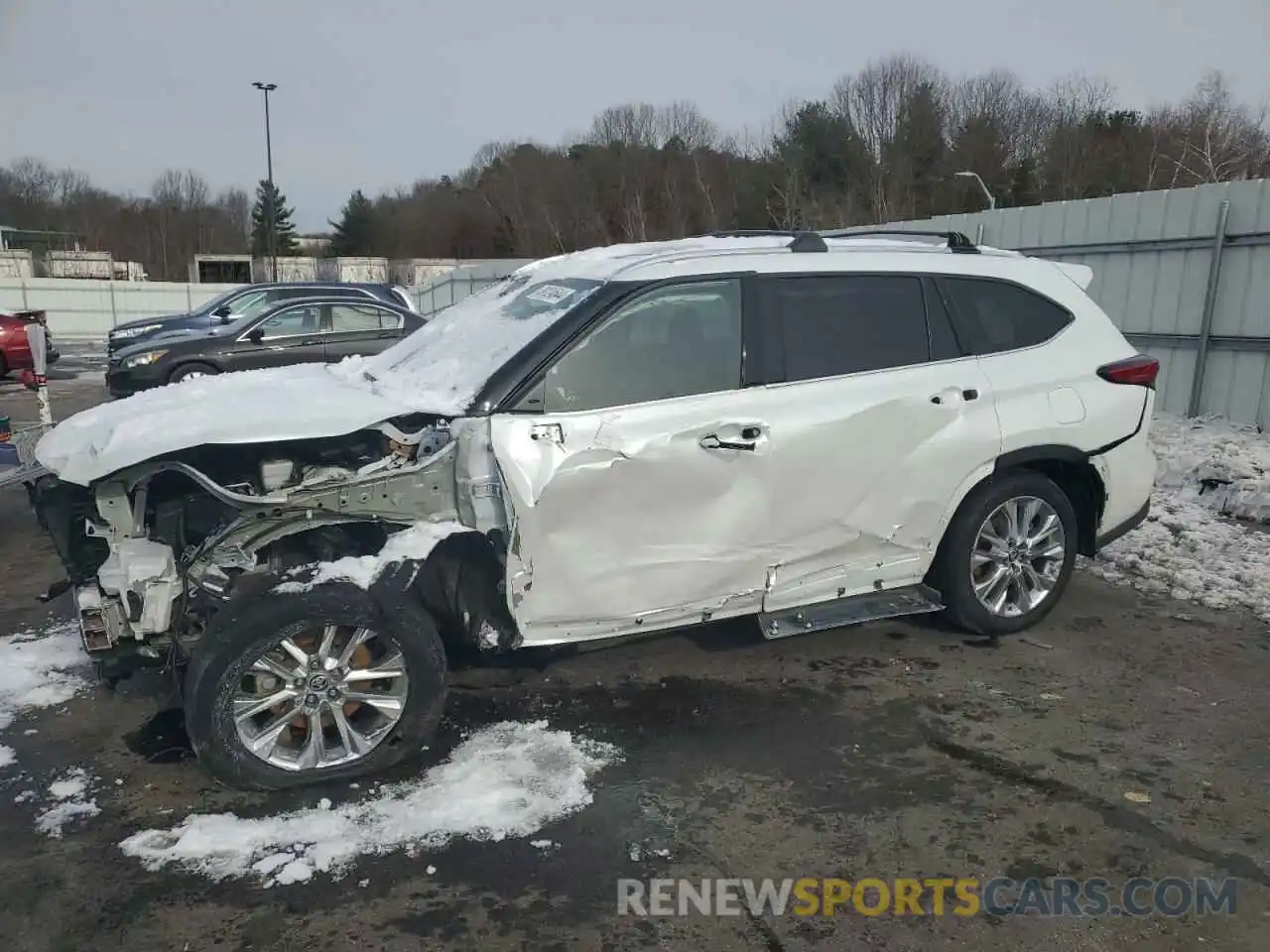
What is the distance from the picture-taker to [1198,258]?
8922 mm

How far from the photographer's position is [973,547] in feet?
15.2

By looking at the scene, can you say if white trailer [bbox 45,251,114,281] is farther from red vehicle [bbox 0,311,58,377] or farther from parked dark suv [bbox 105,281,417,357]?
parked dark suv [bbox 105,281,417,357]

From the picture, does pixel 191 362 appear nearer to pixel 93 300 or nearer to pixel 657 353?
pixel 657 353

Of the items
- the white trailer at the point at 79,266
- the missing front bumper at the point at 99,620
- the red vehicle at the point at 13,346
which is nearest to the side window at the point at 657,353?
the missing front bumper at the point at 99,620

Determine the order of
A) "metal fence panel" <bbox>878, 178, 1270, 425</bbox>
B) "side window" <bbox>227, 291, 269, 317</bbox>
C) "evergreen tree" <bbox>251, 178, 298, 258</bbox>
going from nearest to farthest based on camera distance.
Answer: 1. "metal fence panel" <bbox>878, 178, 1270, 425</bbox>
2. "side window" <bbox>227, 291, 269, 317</bbox>
3. "evergreen tree" <bbox>251, 178, 298, 258</bbox>

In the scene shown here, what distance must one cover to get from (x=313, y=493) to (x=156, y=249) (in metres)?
77.3

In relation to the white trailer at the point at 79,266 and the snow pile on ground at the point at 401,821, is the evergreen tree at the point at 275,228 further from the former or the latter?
the snow pile on ground at the point at 401,821

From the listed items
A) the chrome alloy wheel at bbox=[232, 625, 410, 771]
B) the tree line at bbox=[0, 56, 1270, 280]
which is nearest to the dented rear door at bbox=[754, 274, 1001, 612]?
the chrome alloy wheel at bbox=[232, 625, 410, 771]

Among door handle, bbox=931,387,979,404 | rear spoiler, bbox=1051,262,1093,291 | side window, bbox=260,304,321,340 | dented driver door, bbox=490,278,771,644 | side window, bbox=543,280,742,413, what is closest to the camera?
dented driver door, bbox=490,278,771,644

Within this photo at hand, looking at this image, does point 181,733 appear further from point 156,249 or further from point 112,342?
point 156,249

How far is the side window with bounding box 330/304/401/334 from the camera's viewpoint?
41.4 ft

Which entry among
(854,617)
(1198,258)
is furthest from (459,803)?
(1198,258)

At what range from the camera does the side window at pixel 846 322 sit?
13.8 ft

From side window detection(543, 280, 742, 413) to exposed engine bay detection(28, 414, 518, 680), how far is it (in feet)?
1.39
